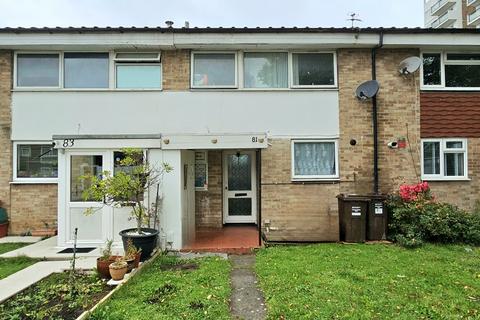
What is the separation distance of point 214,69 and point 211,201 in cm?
392

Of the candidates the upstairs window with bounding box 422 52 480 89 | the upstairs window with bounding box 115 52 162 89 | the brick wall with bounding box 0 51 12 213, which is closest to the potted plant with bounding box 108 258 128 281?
the upstairs window with bounding box 115 52 162 89

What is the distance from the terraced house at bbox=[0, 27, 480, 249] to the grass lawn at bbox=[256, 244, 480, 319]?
1.62m

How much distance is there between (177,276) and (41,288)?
2100mm

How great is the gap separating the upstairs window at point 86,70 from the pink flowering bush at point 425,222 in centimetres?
818

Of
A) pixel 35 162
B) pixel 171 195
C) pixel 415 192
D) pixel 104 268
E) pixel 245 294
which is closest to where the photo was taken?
pixel 245 294

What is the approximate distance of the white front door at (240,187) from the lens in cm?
979

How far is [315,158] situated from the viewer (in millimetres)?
8281

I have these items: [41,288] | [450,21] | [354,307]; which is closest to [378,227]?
[354,307]

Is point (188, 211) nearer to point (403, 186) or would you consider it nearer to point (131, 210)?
point (131, 210)

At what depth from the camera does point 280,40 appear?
797 cm

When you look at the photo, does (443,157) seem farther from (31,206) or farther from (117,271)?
(31,206)

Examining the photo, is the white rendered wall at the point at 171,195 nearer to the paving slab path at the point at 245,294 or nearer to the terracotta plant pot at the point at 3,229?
the paving slab path at the point at 245,294

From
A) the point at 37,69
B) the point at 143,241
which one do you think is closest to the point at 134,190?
the point at 143,241

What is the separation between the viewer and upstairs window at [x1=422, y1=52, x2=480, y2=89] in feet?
28.3
